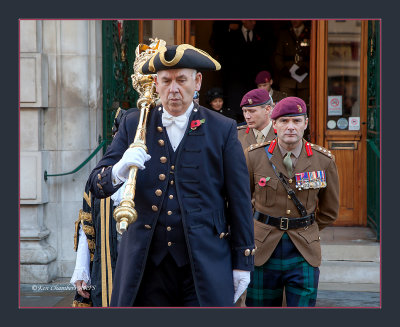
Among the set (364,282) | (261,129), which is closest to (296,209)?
(261,129)

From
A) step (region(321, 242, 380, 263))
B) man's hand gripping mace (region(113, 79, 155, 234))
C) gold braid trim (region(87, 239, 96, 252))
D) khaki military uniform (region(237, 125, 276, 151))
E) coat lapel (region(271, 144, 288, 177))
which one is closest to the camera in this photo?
man's hand gripping mace (region(113, 79, 155, 234))

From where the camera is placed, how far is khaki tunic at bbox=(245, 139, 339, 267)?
205 inches

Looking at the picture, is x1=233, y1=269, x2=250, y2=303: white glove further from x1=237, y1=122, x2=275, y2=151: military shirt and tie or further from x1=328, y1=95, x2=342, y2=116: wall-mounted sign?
x1=328, y1=95, x2=342, y2=116: wall-mounted sign

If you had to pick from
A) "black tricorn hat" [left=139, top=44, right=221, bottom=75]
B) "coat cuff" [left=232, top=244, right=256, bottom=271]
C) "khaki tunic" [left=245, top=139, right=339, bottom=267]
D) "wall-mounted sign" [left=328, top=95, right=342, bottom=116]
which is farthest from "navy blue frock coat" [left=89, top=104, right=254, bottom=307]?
"wall-mounted sign" [left=328, top=95, right=342, bottom=116]

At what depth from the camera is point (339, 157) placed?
9.45 metres

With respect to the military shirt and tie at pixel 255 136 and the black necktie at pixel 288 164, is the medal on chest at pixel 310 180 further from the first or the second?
the military shirt and tie at pixel 255 136

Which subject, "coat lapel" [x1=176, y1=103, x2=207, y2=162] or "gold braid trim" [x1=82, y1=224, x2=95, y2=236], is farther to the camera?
"gold braid trim" [x1=82, y1=224, x2=95, y2=236]

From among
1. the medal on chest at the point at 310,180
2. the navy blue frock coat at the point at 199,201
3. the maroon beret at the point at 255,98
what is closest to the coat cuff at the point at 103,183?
the navy blue frock coat at the point at 199,201

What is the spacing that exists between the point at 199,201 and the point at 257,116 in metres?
3.04

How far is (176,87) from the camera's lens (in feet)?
13.0

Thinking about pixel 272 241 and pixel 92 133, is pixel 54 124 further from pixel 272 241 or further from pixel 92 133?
pixel 272 241

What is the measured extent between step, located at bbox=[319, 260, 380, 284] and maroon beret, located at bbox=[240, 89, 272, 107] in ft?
7.55

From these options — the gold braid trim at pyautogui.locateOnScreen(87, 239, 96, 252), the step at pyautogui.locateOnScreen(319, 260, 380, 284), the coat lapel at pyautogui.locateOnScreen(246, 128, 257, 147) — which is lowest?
the step at pyautogui.locateOnScreen(319, 260, 380, 284)

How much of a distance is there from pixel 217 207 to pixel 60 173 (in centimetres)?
469
